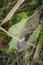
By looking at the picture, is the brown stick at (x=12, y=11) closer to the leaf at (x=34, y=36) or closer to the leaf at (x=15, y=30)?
the leaf at (x=15, y=30)

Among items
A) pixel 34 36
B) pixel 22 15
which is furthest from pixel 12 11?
pixel 34 36

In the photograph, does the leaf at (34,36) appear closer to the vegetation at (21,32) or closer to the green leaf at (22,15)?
the vegetation at (21,32)

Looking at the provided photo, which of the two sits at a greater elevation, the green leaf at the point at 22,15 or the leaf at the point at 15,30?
the green leaf at the point at 22,15

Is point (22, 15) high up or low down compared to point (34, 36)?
up

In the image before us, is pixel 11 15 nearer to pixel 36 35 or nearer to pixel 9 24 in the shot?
pixel 9 24

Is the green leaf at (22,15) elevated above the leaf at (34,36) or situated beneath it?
elevated above

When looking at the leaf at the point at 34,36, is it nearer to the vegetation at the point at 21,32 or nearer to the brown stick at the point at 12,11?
the vegetation at the point at 21,32

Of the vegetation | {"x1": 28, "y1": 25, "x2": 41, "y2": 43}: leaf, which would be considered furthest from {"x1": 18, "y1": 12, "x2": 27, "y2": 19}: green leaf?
{"x1": 28, "y1": 25, "x2": 41, "y2": 43}: leaf

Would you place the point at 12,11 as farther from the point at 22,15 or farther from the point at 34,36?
the point at 34,36

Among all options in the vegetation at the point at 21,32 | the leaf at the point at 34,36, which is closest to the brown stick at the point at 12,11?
the vegetation at the point at 21,32

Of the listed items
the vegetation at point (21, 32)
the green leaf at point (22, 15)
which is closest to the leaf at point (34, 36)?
the vegetation at point (21, 32)

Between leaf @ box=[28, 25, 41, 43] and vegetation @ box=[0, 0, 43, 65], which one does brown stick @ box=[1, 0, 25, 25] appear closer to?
vegetation @ box=[0, 0, 43, 65]
